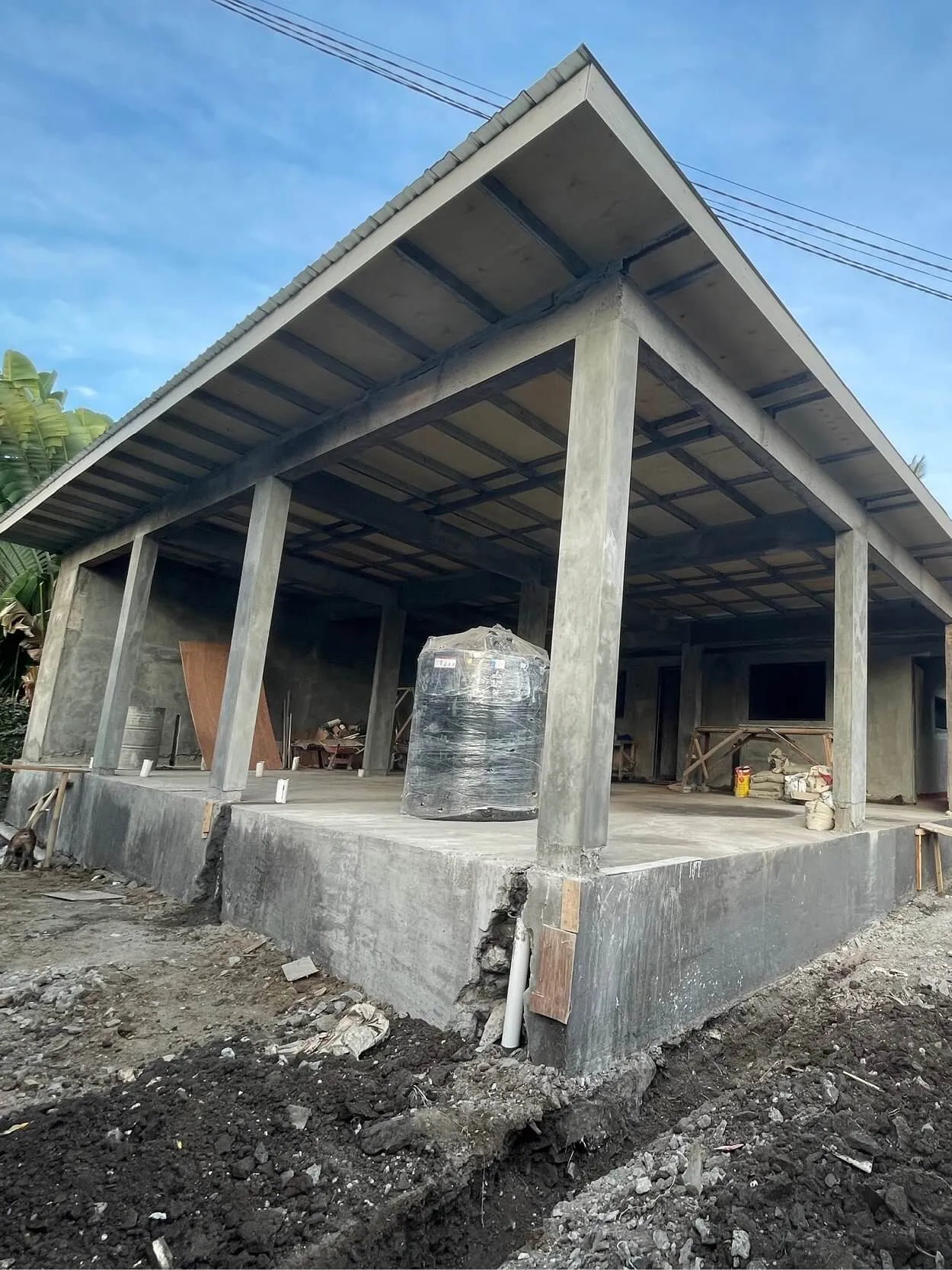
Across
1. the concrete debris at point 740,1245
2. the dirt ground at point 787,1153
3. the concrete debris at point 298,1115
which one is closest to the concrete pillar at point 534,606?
the dirt ground at point 787,1153

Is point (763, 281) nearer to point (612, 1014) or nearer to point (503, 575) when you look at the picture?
point (612, 1014)

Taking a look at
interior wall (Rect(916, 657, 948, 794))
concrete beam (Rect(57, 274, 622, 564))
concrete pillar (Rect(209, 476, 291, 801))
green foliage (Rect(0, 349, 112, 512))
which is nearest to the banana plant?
green foliage (Rect(0, 349, 112, 512))

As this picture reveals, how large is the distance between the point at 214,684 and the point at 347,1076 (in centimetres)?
806

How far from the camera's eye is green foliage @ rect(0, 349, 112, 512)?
11.5m

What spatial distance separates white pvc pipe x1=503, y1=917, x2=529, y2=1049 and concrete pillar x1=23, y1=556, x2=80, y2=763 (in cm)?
870

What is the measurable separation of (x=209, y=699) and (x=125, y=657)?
2103 millimetres

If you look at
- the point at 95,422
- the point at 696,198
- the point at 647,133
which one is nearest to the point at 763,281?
the point at 696,198

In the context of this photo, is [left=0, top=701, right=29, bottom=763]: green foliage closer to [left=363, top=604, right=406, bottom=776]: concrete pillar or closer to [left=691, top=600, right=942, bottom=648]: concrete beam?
[left=363, top=604, right=406, bottom=776]: concrete pillar

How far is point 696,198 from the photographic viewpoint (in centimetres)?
333

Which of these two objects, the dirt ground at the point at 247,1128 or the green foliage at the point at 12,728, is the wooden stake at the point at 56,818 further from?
the green foliage at the point at 12,728

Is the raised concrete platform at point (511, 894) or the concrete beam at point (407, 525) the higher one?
the concrete beam at point (407, 525)

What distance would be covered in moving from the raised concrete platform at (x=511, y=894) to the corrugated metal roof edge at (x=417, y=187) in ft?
10.5

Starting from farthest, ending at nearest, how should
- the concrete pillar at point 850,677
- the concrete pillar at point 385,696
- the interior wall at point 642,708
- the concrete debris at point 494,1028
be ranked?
the interior wall at point 642,708 → the concrete pillar at point 385,696 → the concrete pillar at point 850,677 → the concrete debris at point 494,1028

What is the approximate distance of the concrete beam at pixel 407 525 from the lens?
267 inches
